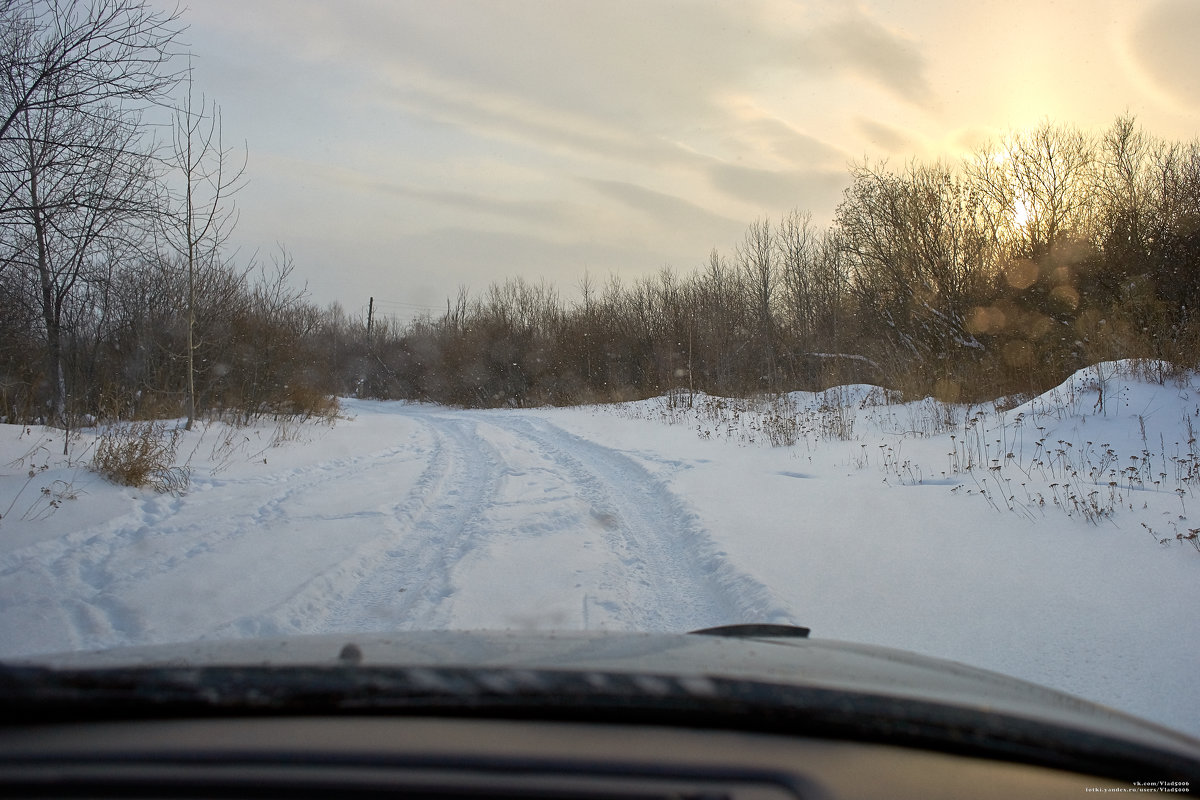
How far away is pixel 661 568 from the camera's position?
5082 millimetres

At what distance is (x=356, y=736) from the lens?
112cm

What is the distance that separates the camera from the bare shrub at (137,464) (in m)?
7.42

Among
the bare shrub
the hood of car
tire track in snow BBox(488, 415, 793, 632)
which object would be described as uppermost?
the bare shrub

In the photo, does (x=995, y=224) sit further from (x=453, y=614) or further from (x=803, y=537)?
(x=453, y=614)

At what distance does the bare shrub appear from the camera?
742 cm

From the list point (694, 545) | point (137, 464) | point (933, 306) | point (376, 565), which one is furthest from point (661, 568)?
point (933, 306)

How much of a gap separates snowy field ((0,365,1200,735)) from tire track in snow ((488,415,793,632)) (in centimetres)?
3

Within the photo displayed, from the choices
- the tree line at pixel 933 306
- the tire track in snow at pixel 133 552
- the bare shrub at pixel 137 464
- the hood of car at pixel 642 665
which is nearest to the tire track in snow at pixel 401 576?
the tire track in snow at pixel 133 552

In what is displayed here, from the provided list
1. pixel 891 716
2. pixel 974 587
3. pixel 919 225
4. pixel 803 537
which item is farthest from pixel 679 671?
pixel 919 225

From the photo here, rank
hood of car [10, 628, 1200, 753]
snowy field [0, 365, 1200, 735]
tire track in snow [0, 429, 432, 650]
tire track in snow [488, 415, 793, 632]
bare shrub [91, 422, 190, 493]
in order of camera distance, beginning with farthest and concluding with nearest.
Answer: bare shrub [91, 422, 190, 493] → tire track in snow [488, 415, 793, 632] → tire track in snow [0, 429, 432, 650] → snowy field [0, 365, 1200, 735] → hood of car [10, 628, 1200, 753]

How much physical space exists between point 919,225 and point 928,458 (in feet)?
46.7

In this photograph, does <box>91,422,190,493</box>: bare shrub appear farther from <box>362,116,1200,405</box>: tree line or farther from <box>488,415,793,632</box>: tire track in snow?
<box>362,116,1200,405</box>: tree line

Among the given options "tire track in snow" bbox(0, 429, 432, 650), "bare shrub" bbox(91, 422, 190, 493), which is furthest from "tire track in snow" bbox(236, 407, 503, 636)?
"bare shrub" bbox(91, 422, 190, 493)

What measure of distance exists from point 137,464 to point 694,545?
246 inches
